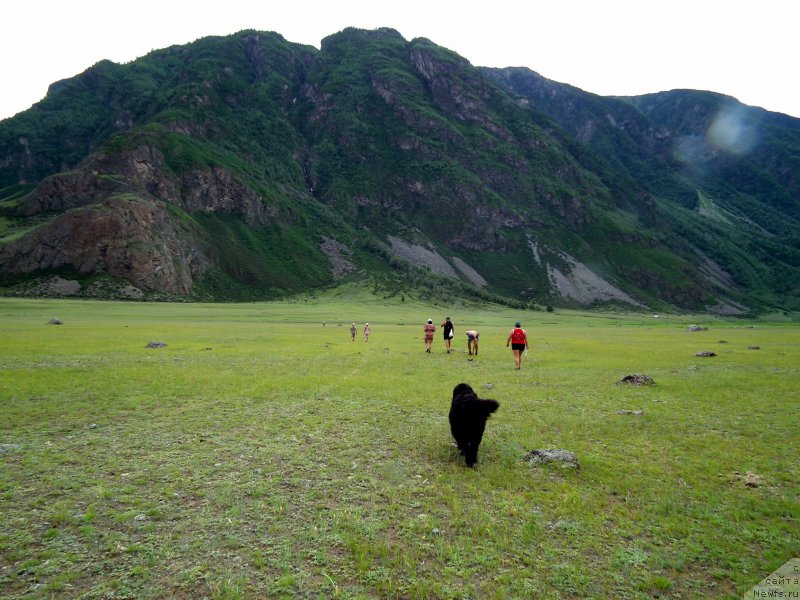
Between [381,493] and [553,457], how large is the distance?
4.98 m

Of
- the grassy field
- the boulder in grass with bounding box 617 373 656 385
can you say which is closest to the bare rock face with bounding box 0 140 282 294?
the grassy field

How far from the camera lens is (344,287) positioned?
168125 millimetres

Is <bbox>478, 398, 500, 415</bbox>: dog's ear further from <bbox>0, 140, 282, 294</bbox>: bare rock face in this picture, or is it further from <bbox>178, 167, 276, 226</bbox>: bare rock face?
<bbox>178, 167, 276, 226</bbox>: bare rock face

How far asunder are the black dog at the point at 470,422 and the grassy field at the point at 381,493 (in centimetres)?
47

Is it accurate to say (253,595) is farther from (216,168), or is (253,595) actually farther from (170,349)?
(216,168)

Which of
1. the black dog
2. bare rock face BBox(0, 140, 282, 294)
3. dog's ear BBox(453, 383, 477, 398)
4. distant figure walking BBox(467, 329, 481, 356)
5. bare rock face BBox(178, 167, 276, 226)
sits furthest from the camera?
A: bare rock face BBox(178, 167, 276, 226)

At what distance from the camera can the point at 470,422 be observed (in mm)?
11406

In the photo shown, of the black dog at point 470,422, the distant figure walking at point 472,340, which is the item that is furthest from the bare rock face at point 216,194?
the black dog at point 470,422

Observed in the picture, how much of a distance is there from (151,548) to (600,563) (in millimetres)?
7736

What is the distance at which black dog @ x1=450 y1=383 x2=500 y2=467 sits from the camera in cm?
1115

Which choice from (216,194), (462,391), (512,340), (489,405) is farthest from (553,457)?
(216,194)

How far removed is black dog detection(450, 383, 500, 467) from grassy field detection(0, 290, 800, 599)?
0.47 meters

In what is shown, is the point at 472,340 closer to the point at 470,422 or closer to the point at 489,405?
the point at 470,422

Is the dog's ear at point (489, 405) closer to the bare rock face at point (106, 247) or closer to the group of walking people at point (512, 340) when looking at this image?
the group of walking people at point (512, 340)
